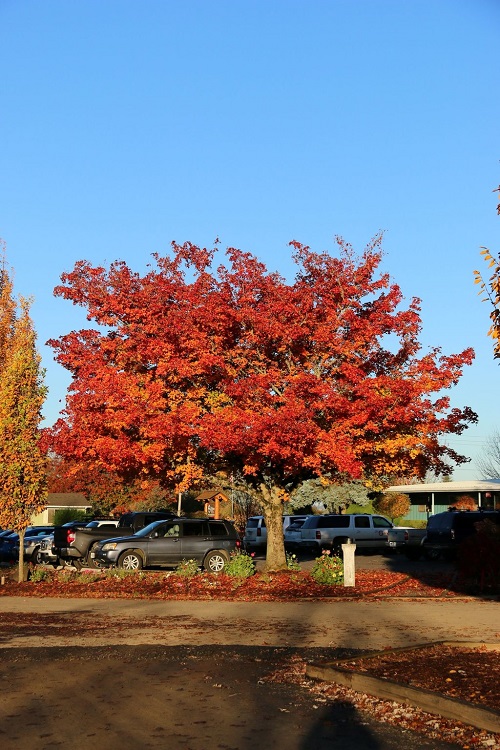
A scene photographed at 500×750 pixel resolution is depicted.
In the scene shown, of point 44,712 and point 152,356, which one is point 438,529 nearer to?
point 152,356

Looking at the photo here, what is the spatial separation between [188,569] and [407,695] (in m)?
15.7

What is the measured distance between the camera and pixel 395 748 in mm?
6934

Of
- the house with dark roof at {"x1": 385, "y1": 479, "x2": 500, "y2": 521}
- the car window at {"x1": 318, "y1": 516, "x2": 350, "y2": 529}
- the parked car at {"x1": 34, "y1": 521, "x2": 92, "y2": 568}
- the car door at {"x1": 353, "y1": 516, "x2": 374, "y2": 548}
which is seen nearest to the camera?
the parked car at {"x1": 34, "y1": 521, "x2": 92, "y2": 568}

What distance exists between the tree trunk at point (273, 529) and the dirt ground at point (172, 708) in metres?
13.7

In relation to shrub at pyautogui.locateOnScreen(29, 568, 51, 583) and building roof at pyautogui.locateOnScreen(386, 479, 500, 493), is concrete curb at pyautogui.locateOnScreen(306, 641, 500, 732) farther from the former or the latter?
building roof at pyautogui.locateOnScreen(386, 479, 500, 493)

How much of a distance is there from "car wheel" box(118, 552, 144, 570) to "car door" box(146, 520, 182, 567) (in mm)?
276

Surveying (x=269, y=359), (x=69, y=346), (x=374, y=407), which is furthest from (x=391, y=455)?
(x=69, y=346)

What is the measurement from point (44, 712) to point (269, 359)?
634 inches

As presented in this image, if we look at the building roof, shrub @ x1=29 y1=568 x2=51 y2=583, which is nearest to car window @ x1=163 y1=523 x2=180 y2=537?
shrub @ x1=29 y1=568 x2=51 y2=583

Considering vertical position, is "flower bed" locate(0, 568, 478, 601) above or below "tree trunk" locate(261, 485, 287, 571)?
below

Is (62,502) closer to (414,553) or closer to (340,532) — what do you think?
(340,532)

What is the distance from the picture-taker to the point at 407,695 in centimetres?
809

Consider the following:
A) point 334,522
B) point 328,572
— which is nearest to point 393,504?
point 334,522

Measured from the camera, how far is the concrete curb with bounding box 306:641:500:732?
281 inches
